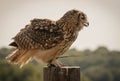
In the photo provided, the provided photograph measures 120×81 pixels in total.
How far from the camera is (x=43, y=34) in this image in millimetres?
8078

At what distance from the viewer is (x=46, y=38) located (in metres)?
8.07

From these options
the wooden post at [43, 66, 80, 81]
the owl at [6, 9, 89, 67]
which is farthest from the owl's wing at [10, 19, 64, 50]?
the wooden post at [43, 66, 80, 81]

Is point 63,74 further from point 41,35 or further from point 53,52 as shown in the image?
point 41,35

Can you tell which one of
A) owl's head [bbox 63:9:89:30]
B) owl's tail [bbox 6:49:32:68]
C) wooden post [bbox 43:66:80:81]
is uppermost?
owl's head [bbox 63:9:89:30]

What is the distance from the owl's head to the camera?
7891 millimetres

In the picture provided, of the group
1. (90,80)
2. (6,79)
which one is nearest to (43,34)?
(6,79)

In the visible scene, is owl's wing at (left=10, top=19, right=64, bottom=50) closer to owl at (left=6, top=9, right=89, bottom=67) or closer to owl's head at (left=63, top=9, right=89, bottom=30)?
owl at (left=6, top=9, right=89, bottom=67)

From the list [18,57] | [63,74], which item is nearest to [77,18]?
[18,57]

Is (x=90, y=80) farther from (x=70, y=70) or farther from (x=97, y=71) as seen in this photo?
(x=70, y=70)

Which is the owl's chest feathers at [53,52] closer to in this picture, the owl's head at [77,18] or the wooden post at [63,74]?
the owl's head at [77,18]

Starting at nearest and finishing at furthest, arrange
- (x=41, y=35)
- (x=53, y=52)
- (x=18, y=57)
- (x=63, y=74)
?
(x=63, y=74), (x=18, y=57), (x=53, y=52), (x=41, y=35)

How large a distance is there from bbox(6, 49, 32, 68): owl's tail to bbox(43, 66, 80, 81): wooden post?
1055mm

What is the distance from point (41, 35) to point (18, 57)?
1.52 feet

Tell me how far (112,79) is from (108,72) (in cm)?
288
